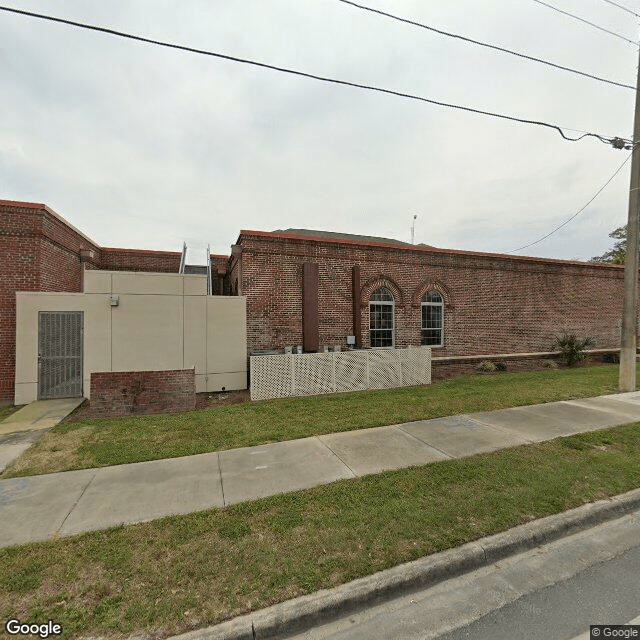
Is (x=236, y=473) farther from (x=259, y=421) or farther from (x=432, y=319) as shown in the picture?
(x=432, y=319)

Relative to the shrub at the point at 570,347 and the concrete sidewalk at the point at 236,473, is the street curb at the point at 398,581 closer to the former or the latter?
the concrete sidewalk at the point at 236,473

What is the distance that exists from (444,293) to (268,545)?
12.9m

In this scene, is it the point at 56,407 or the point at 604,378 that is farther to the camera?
the point at 604,378

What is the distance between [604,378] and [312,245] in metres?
11.8

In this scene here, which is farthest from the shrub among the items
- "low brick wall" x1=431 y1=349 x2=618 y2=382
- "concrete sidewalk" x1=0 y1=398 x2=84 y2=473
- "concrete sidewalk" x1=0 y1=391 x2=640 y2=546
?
"concrete sidewalk" x1=0 y1=398 x2=84 y2=473

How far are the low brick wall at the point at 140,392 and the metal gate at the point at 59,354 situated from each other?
2883 mm

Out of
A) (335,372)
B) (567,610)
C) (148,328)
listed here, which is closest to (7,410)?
(148,328)

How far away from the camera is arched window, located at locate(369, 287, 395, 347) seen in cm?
1282

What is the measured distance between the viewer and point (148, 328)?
31.0 ft

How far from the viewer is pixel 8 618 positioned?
228 cm

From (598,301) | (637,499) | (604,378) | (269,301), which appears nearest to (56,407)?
(269,301)

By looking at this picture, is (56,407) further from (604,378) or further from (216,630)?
(604,378)

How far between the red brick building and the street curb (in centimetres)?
855

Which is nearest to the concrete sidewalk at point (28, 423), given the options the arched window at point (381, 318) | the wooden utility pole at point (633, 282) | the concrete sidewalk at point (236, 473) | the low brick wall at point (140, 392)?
the low brick wall at point (140, 392)
